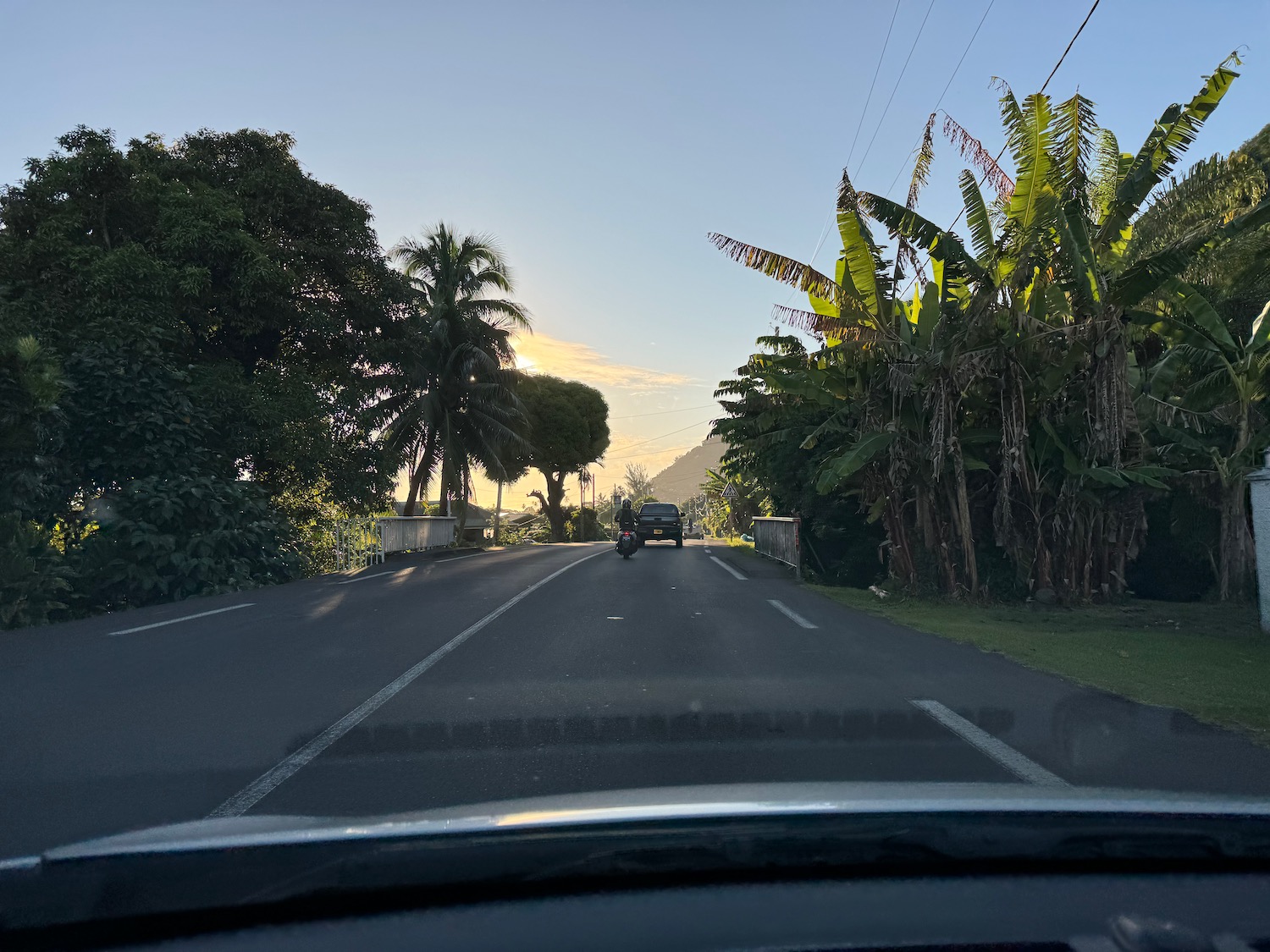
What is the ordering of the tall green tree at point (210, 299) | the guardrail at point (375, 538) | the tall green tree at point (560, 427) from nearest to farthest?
the tall green tree at point (210, 299), the guardrail at point (375, 538), the tall green tree at point (560, 427)

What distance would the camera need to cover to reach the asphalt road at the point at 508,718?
17.3ft

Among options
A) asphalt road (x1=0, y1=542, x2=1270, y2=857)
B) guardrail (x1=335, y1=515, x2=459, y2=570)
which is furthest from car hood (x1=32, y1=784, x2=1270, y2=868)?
guardrail (x1=335, y1=515, x2=459, y2=570)

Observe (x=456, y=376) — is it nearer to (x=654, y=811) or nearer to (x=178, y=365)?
(x=178, y=365)

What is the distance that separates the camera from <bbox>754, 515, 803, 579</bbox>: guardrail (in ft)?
73.9

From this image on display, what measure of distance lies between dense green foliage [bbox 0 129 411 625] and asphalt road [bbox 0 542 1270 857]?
13.8 ft

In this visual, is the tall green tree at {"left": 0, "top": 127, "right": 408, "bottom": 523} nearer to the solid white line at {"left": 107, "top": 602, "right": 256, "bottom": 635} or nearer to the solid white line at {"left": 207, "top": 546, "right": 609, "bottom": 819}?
the solid white line at {"left": 107, "top": 602, "right": 256, "bottom": 635}

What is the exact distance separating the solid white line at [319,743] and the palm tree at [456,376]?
26.1 meters

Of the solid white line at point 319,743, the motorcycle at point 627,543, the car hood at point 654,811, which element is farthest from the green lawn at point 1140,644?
the motorcycle at point 627,543

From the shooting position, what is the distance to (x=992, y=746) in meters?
6.01

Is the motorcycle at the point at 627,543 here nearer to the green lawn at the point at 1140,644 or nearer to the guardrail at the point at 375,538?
the guardrail at the point at 375,538

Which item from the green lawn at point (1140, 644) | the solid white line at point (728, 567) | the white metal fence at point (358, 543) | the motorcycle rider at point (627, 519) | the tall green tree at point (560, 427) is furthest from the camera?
the tall green tree at point (560, 427)

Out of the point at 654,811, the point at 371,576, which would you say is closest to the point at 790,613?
the point at 371,576

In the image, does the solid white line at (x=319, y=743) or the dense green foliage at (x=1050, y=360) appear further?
the dense green foliage at (x=1050, y=360)

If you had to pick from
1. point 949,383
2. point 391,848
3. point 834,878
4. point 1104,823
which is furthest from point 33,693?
point 949,383
